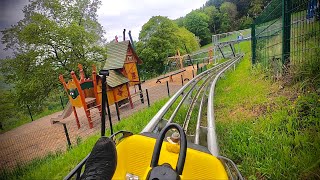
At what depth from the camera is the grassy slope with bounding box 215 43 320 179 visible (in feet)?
5.35

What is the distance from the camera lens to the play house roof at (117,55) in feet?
32.2

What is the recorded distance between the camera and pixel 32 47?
11070 millimetres

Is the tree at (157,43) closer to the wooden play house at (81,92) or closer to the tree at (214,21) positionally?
the wooden play house at (81,92)

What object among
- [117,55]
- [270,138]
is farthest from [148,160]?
[117,55]

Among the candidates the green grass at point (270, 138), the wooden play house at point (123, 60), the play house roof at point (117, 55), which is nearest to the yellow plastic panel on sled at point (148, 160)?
the green grass at point (270, 138)

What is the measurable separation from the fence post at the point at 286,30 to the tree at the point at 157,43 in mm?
19107

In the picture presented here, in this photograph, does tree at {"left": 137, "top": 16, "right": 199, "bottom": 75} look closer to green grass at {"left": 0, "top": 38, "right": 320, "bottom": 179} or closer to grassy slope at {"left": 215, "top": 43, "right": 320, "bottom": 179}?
green grass at {"left": 0, "top": 38, "right": 320, "bottom": 179}

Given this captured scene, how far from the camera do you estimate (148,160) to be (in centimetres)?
155

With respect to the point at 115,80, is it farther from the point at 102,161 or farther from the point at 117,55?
the point at 102,161

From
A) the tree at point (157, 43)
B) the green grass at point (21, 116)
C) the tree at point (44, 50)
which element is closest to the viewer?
the green grass at point (21, 116)

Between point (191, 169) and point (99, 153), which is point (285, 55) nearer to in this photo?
point (191, 169)

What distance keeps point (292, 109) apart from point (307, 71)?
2.58ft

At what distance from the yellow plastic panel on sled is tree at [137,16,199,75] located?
840 inches

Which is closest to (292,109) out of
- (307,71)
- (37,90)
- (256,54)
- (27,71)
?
(307,71)
